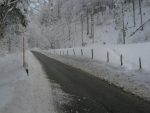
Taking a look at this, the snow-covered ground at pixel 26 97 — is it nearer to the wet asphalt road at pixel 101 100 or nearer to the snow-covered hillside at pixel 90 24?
the wet asphalt road at pixel 101 100

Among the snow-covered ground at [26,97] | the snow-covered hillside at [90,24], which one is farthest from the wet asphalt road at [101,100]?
the snow-covered hillside at [90,24]

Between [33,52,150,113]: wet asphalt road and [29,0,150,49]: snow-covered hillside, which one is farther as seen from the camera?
[29,0,150,49]: snow-covered hillside

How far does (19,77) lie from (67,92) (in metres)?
4.92

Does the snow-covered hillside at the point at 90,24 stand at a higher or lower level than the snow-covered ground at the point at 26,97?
higher

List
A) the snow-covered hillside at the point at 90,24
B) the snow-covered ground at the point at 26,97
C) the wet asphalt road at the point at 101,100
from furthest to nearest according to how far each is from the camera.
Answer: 1. the snow-covered hillside at the point at 90,24
2. the snow-covered ground at the point at 26,97
3. the wet asphalt road at the point at 101,100

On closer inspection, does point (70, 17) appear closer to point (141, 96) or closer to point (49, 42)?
point (49, 42)

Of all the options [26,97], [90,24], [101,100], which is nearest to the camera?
[101,100]

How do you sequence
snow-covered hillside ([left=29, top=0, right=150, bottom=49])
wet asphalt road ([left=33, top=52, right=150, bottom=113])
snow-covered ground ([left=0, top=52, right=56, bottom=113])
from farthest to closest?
snow-covered hillside ([left=29, top=0, right=150, bottom=49]) < snow-covered ground ([left=0, top=52, right=56, bottom=113]) < wet asphalt road ([left=33, top=52, right=150, bottom=113])

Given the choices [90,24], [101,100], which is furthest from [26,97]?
[90,24]

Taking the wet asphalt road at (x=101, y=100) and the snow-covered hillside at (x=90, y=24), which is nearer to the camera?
the wet asphalt road at (x=101, y=100)

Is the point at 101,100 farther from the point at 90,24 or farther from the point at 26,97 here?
the point at 90,24

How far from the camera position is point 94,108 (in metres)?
9.34

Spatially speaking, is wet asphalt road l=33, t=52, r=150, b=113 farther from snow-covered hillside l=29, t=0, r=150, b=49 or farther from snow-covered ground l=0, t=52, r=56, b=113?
snow-covered hillside l=29, t=0, r=150, b=49

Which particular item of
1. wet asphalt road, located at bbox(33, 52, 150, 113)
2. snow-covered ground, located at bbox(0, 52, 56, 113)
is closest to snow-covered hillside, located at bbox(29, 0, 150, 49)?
wet asphalt road, located at bbox(33, 52, 150, 113)
